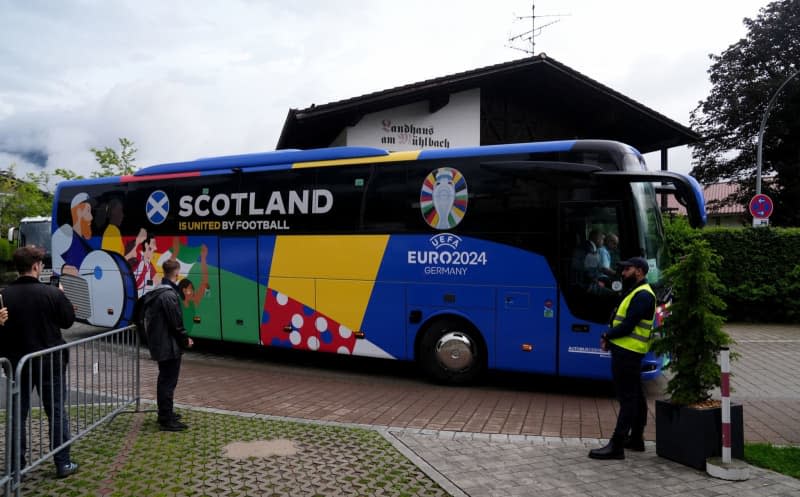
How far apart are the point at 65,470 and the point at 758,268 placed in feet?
52.2

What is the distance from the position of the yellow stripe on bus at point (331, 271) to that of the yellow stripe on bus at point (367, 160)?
1148 mm

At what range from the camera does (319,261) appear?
9.77 metres

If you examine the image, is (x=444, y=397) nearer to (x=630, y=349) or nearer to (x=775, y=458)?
(x=630, y=349)

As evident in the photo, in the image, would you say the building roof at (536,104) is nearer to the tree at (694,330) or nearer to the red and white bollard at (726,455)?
the tree at (694,330)

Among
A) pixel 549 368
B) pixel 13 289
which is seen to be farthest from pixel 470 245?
pixel 13 289

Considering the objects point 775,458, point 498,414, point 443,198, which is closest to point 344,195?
point 443,198

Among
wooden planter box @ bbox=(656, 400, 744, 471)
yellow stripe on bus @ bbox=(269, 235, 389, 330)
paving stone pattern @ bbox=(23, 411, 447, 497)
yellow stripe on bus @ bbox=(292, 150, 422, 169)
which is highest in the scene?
yellow stripe on bus @ bbox=(292, 150, 422, 169)

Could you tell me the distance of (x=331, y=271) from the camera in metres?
9.66

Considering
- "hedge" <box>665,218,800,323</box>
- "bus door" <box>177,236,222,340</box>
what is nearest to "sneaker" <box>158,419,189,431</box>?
"bus door" <box>177,236,222,340</box>

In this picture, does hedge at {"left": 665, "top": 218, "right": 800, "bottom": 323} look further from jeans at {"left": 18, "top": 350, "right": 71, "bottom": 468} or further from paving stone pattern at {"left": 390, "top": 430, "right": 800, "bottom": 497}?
jeans at {"left": 18, "top": 350, "right": 71, "bottom": 468}

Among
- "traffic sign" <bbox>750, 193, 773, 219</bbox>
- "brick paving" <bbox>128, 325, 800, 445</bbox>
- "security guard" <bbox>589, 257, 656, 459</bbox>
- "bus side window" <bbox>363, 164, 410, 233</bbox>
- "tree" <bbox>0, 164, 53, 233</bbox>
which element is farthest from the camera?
"tree" <bbox>0, 164, 53, 233</bbox>

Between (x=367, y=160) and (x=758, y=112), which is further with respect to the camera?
(x=758, y=112)

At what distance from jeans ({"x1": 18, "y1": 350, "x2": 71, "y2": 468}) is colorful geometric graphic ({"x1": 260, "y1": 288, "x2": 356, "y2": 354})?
187 inches

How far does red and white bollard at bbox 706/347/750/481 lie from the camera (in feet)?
16.6
